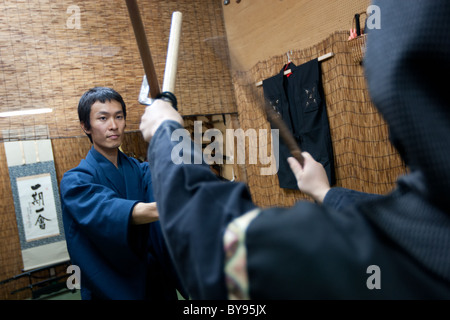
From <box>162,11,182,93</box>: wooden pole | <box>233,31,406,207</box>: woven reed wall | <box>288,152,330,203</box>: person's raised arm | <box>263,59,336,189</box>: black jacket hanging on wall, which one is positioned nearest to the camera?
<box>162,11,182,93</box>: wooden pole

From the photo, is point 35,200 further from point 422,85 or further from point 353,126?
point 422,85

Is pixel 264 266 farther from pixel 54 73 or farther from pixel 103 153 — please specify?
pixel 54 73

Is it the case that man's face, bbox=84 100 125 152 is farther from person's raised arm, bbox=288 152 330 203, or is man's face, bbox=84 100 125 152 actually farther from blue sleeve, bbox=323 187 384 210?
blue sleeve, bbox=323 187 384 210

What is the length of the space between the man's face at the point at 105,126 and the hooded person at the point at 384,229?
4.22 ft

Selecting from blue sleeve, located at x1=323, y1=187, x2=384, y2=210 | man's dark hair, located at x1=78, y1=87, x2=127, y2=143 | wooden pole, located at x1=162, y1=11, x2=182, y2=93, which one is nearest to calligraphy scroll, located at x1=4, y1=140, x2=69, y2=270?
man's dark hair, located at x1=78, y1=87, x2=127, y2=143

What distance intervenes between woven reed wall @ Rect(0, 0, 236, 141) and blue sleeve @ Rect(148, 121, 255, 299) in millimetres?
2167

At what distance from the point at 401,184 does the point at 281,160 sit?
9.79ft

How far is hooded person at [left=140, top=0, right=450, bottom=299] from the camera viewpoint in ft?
1.12

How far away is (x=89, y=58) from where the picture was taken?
2973mm

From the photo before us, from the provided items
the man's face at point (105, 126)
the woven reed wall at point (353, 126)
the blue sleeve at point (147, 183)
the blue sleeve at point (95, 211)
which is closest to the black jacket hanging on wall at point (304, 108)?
the woven reed wall at point (353, 126)

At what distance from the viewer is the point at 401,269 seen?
354 mm

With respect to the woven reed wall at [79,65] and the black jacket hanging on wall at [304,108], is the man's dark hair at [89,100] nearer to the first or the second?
the woven reed wall at [79,65]

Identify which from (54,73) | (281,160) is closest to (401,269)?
(281,160)

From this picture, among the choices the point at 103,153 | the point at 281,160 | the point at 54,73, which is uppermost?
the point at 54,73
